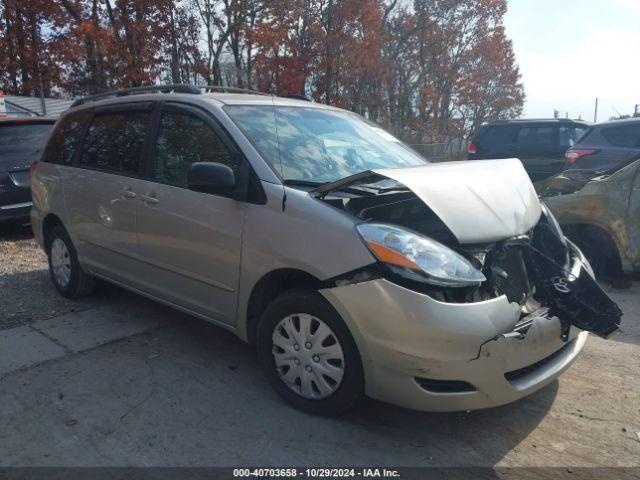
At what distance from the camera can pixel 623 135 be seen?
822cm

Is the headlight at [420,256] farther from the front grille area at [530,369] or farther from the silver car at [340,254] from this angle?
the front grille area at [530,369]

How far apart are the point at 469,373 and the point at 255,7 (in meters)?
14.9

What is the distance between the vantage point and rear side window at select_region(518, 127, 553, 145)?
12.3m

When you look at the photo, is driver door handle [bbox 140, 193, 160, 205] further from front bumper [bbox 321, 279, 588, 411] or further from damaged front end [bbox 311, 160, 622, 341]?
front bumper [bbox 321, 279, 588, 411]

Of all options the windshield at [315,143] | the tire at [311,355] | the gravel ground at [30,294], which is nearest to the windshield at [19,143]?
the gravel ground at [30,294]

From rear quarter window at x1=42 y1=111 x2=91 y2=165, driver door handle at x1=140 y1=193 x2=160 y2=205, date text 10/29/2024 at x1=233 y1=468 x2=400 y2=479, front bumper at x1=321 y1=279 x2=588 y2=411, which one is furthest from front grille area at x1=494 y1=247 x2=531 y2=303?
rear quarter window at x1=42 y1=111 x2=91 y2=165

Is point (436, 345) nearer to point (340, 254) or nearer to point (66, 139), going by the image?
point (340, 254)

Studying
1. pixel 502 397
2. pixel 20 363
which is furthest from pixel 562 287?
pixel 20 363

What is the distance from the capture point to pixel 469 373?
8.60 ft

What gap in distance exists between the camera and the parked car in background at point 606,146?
8.09 metres

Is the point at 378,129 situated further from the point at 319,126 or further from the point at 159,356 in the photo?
the point at 159,356

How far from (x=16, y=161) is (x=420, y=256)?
21.1 feet

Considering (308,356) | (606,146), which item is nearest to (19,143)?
(308,356)

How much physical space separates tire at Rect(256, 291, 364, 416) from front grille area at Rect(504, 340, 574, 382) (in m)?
0.75
